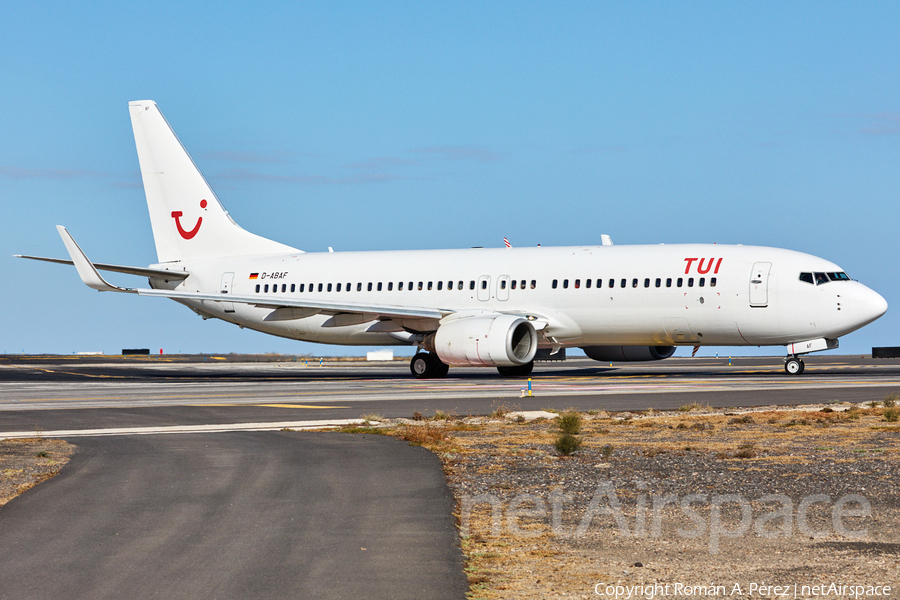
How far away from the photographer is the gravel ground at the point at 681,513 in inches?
258

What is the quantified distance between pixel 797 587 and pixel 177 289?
1467 inches

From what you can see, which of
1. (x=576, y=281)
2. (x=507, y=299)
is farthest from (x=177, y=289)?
(x=576, y=281)

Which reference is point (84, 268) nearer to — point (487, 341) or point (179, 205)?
point (179, 205)

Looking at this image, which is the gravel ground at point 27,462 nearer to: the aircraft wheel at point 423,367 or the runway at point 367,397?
the runway at point 367,397

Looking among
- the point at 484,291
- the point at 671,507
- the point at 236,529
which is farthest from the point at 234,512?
the point at 484,291

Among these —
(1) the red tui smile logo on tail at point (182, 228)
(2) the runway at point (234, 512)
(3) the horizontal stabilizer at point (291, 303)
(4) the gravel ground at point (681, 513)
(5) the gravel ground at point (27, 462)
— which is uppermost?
(1) the red tui smile logo on tail at point (182, 228)

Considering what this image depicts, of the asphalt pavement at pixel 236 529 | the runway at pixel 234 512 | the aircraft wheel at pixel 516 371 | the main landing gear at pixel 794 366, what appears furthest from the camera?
the aircraft wheel at pixel 516 371

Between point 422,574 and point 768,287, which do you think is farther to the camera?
point 768,287

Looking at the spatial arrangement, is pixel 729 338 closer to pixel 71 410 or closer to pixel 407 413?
pixel 407 413

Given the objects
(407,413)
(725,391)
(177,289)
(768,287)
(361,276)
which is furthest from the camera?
(177,289)

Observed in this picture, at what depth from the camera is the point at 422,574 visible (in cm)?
675

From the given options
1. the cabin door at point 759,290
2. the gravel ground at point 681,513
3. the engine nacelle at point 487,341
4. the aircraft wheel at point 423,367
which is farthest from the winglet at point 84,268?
the gravel ground at point 681,513

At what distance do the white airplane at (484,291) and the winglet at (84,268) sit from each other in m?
0.05

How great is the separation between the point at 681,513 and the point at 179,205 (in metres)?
35.9
